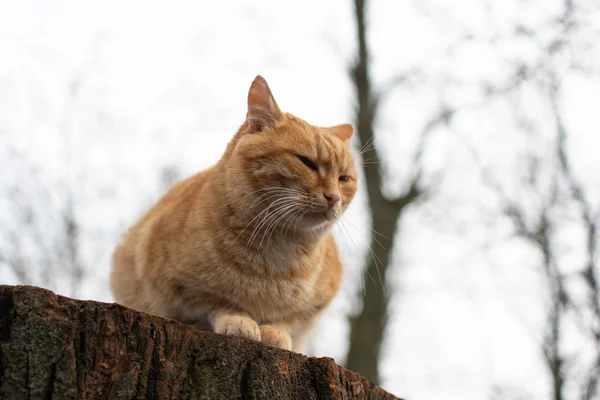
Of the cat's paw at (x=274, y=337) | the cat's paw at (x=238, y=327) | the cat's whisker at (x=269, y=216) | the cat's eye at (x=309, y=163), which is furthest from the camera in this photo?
the cat's eye at (x=309, y=163)

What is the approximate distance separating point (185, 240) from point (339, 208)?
0.79 meters

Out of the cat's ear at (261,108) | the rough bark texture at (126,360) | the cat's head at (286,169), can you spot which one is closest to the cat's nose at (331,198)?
the cat's head at (286,169)

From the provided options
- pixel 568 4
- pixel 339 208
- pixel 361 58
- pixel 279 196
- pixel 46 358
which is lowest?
pixel 568 4

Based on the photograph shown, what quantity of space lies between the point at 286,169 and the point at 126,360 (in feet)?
4.54

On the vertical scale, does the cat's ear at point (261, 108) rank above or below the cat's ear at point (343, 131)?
above

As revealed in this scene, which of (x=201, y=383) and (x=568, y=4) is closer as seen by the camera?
(x=201, y=383)

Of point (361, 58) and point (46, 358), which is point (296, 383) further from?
point (361, 58)

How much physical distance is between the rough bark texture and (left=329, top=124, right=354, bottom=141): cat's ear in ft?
5.73

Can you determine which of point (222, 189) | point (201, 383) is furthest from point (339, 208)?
point (201, 383)

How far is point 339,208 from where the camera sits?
305 centimetres

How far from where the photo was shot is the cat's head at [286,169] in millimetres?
2938

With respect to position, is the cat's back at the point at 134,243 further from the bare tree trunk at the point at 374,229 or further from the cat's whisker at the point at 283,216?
the bare tree trunk at the point at 374,229

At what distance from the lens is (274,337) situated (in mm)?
2824

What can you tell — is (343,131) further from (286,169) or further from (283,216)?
Result: (283,216)
